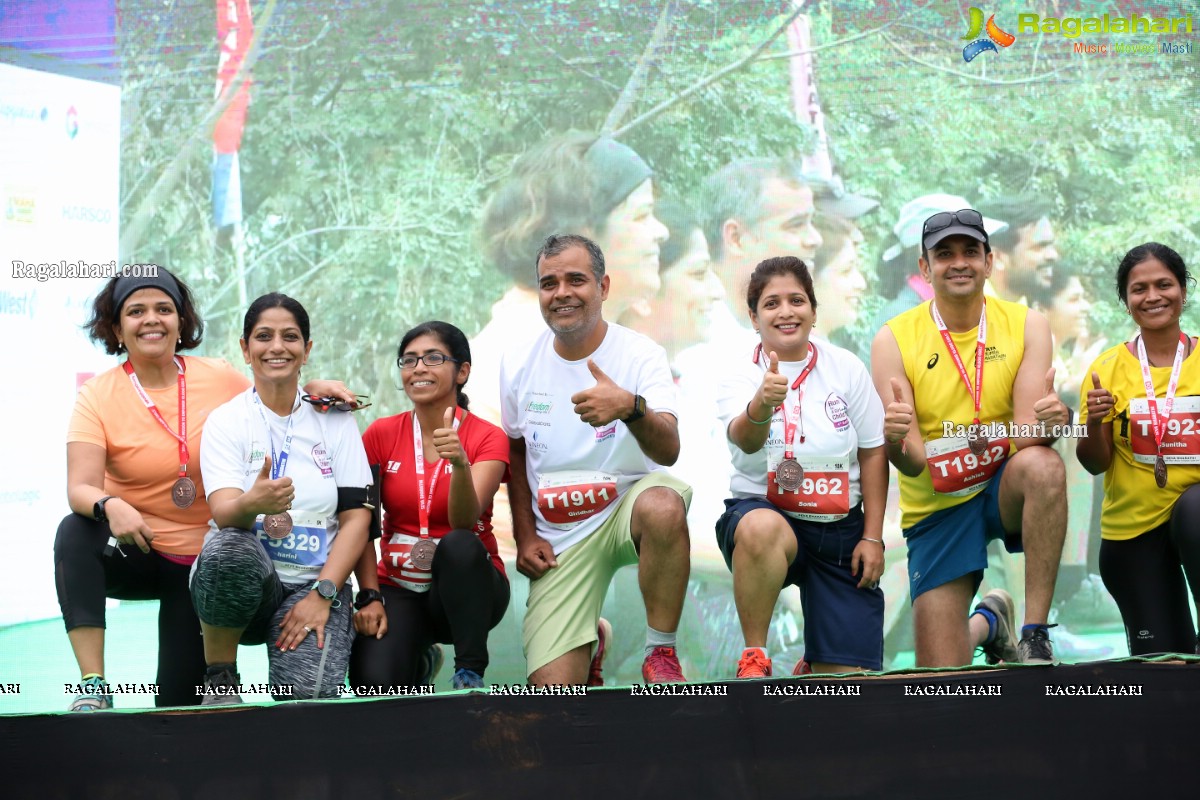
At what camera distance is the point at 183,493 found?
2795mm

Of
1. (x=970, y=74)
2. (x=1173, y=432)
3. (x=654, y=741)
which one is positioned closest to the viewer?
(x=654, y=741)

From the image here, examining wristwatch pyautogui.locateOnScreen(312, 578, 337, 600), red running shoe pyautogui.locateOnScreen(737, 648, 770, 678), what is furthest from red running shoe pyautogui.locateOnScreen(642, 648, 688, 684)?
wristwatch pyautogui.locateOnScreen(312, 578, 337, 600)

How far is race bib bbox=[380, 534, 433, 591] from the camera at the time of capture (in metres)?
2.84

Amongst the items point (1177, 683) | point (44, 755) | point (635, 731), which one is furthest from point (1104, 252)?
point (44, 755)

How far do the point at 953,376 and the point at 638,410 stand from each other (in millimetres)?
937

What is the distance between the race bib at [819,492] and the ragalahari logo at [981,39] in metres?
1.94

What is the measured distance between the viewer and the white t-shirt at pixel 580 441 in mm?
2896

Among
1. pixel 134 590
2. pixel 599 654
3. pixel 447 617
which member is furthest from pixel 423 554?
pixel 134 590

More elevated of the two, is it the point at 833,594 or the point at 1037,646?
the point at 833,594

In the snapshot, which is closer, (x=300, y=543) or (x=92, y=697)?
(x=92, y=697)

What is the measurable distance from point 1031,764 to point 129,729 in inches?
71.9

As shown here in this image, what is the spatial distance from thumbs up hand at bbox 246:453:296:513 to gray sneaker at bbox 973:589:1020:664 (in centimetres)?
213

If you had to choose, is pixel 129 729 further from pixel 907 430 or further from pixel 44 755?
pixel 907 430

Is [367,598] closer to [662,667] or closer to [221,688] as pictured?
[221,688]
